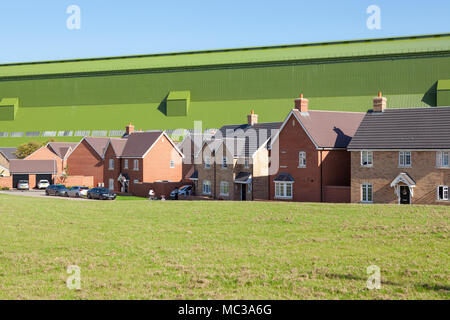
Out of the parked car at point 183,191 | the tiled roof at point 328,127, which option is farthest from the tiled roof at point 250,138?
the parked car at point 183,191

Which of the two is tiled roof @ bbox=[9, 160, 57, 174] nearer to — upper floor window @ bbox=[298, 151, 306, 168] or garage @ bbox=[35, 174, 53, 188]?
garage @ bbox=[35, 174, 53, 188]

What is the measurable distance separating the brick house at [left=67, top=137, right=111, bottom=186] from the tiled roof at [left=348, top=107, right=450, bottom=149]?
137 feet

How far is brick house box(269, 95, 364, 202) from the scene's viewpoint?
50531 millimetres

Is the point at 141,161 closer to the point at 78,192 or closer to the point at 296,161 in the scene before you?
the point at 78,192

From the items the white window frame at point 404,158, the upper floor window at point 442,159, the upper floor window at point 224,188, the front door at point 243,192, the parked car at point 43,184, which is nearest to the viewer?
the upper floor window at point 442,159

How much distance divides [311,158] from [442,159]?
11.6 m

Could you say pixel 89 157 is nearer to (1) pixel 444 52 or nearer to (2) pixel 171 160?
(2) pixel 171 160

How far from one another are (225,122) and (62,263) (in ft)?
266

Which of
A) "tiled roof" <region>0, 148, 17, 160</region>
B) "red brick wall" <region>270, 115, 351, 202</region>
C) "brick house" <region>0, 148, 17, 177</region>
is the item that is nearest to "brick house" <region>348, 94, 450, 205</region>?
"red brick wall" <region>270, 115, 351, 202</region>

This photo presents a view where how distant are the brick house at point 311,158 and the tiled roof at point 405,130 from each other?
3841 mm

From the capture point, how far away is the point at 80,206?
41.4m

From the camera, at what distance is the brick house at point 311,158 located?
50.5 metres

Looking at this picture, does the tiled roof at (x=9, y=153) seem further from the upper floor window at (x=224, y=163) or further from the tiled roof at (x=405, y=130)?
the tiled roof at (x=405, y=130)

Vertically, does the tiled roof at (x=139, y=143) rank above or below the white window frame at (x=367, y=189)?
above
